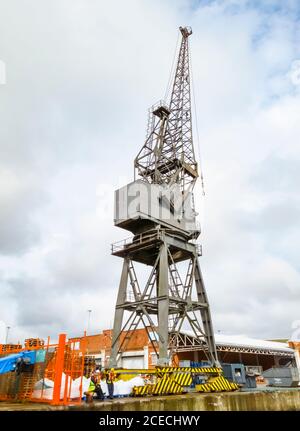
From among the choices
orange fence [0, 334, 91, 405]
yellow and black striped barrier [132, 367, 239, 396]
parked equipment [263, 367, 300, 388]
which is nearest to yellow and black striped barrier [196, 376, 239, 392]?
yellow and black striped barrier [132, 367, 239, 396]

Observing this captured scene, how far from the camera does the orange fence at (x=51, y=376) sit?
36.2 ft

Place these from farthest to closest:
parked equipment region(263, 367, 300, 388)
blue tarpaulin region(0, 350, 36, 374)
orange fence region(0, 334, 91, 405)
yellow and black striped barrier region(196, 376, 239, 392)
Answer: parked equipment region(263, 367, 300, 388), yellow and black striped barrier region(196, 376, 239, 392), blue tarpaulin region(0, 350, 36, 374), orange fence region(0, 334, 91, 405)

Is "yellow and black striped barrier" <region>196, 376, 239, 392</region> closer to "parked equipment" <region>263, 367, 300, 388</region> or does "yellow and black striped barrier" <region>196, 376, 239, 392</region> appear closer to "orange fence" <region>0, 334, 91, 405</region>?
"orange fence" <region>0, 334, 91, 405</region>

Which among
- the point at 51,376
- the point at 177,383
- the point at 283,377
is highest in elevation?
the point at 283,377

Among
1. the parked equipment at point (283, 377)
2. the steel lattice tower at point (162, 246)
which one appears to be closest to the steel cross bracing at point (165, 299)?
the steel lattice tower at point (162, 246)

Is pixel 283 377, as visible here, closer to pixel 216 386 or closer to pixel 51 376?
pixel 216 386

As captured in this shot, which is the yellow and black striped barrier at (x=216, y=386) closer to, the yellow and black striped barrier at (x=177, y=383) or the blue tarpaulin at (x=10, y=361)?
the yellow and black striped barrier at (x=177, y=383)

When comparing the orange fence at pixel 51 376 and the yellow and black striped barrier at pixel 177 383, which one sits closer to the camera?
the orange fence at pixel 51 376

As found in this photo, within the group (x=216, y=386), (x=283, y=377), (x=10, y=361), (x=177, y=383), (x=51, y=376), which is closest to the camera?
(x=51, y=376)

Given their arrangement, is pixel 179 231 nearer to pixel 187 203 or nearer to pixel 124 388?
pixel 187 203

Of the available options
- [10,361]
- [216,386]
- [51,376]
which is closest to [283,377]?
[216,386]

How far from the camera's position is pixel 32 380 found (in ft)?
40.9

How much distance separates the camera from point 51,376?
12078 mm

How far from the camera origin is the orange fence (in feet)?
36.2
